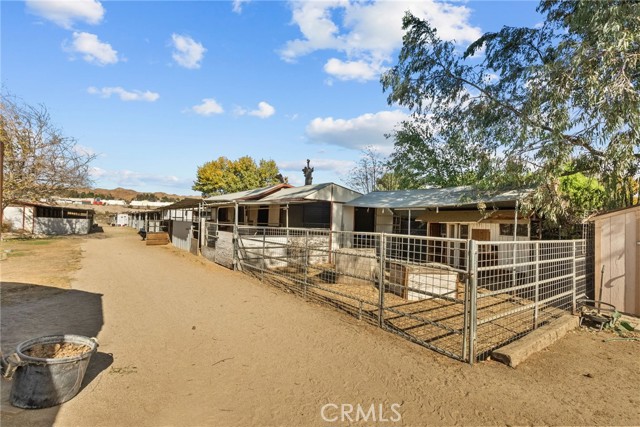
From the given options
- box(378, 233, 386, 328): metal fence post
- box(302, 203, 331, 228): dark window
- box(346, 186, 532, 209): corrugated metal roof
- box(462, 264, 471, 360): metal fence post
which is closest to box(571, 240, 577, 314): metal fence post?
box(346, 186, 532, 209): corrugated metal roof

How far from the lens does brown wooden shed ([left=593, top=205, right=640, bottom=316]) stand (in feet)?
20.9

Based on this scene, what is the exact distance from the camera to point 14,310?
6.38 metres

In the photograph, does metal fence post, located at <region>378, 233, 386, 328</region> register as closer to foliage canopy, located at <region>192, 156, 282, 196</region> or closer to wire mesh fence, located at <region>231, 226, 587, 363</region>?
wire mesh fence, located at <region>231, 226, 587, 363</region>

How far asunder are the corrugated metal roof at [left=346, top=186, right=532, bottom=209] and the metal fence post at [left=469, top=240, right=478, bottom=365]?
625 centimetres

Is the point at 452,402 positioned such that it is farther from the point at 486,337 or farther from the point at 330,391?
the point at 486,337

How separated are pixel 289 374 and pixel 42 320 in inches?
183

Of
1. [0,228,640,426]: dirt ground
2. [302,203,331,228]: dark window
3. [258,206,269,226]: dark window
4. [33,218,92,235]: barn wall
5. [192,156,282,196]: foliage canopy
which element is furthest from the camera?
[192,156,282,196]: foliage canopy

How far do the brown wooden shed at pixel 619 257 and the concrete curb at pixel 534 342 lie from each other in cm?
124

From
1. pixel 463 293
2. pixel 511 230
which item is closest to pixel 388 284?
pixel 463 293

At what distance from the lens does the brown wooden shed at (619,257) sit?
6.38 meters

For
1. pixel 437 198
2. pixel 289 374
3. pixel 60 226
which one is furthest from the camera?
pixel 60 226

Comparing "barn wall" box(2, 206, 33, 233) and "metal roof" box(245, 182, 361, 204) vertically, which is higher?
"metal roof" box(245, 182, 361, 204)

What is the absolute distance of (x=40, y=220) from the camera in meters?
29.8

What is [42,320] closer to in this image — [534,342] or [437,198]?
[534,342]
